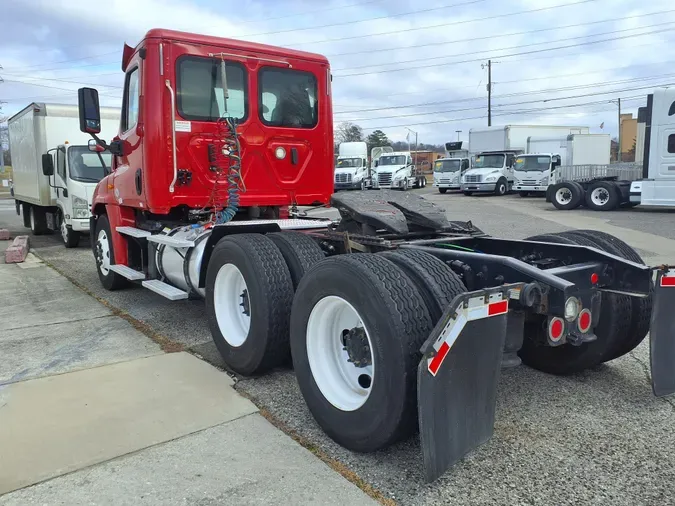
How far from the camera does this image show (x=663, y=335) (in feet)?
10.9

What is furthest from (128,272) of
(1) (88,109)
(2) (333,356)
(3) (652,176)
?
(3) (652,176)

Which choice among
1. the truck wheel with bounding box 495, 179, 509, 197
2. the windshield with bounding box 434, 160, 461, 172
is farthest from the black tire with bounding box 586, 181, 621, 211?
the windshield with bounding box 434, 160, 461, 172

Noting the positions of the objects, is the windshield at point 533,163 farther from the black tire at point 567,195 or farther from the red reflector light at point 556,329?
the red reflector light at point 556,329

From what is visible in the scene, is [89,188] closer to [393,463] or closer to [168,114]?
[168,114]

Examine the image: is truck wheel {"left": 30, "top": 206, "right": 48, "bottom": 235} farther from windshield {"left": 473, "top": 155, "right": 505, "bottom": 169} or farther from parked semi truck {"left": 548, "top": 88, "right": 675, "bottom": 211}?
windshield {"left": 473, "top": 155, "right": 505, "bottom": 169}

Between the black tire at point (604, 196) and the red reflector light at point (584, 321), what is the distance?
18682 millimetres

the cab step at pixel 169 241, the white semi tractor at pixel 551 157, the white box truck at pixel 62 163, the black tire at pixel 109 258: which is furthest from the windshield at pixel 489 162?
the cab step at pixel 169 241

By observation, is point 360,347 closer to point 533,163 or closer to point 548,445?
point 548,445

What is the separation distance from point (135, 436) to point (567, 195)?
2056 cm

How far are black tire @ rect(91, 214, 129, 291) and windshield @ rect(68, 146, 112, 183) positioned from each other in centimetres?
458

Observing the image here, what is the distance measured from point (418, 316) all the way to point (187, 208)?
13.3 feet

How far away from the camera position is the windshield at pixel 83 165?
1167 centimetres

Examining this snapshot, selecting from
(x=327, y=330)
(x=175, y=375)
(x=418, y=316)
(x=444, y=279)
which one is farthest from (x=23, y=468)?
(x=444, y=279)

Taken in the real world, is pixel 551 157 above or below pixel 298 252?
above
